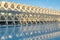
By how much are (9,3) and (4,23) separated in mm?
5228

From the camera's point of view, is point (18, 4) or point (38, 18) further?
point (38, 18)

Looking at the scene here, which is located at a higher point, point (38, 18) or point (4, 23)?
point (4, 23)

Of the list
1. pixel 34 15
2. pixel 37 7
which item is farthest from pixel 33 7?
pixel 34 15

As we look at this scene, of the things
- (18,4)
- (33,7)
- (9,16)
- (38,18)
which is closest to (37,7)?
(33,7)

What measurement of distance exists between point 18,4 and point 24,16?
243cm

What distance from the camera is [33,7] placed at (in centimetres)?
3666

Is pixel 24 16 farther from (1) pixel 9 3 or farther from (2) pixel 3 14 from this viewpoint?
(2) pixel 3 14

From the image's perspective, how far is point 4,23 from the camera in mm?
20906

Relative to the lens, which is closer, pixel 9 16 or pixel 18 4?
pixel 9 16

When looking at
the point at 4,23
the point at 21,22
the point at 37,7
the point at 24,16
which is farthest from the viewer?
the point at 37,7

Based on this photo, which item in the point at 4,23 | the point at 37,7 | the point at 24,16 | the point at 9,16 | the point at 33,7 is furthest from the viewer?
the point at 37,7

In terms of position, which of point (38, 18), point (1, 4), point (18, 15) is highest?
point (1, 4)

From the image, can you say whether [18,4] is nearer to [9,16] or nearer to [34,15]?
[34,15]

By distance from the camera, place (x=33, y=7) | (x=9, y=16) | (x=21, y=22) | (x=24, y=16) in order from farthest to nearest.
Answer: (x=33, y=7) → (x=24, y=16) → (x=21, y=22) → (x=9, y=16)
